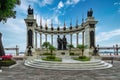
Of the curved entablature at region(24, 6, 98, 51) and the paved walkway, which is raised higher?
the curved entablature at region(24, 6, 98, 51)

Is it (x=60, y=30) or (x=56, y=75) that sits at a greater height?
(x=60, y=30)

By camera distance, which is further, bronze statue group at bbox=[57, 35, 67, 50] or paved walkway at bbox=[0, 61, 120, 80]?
bronze statue group at bbox=[57, 35, 67, 50]

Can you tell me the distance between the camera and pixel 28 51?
28.7 metres

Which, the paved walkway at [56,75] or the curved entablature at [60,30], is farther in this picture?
the curved entablature at [60,30]

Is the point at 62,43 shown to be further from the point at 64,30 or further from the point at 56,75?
the point at 56,75

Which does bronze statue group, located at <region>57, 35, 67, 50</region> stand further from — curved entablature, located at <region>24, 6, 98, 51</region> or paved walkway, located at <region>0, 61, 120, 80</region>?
paved walkway, located at <region>0, 61, 120, 80</region>

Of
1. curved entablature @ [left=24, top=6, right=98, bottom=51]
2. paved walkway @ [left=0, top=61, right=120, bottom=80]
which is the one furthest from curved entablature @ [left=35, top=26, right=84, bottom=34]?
paved walkway @ [left=0, top=61, right=120, bottom=80]

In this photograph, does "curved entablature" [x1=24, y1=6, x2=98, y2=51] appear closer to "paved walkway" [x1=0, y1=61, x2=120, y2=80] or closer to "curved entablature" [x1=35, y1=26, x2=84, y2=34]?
"curved entablature" [x1=35, y1=26, x2=84, y2=34]

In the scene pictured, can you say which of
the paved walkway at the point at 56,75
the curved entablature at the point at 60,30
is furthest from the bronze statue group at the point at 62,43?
the paved walkway at the point at 56,75

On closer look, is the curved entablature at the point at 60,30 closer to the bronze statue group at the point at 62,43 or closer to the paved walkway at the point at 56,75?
the bronze statue group at the point at 62,43

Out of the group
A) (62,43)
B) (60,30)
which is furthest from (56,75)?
(60,30)

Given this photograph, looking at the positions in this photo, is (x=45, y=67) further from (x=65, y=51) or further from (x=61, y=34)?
(x=61, y=34)

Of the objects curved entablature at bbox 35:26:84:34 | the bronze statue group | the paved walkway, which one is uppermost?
curved entablature at bbox 35:26:84:34

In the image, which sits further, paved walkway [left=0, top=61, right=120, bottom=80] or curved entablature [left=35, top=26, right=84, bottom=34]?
curved entablature [left=35, top=26, right=84, bottom=34]
